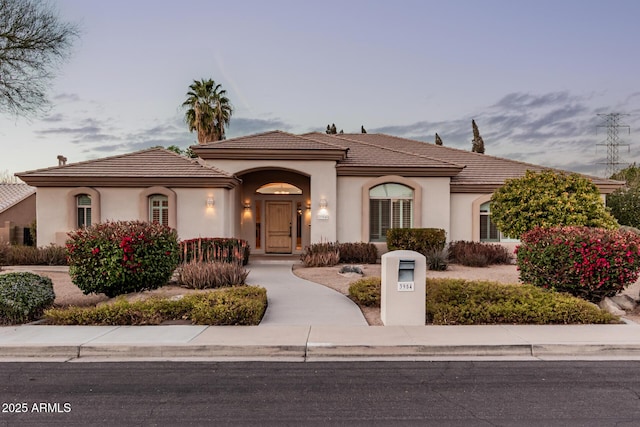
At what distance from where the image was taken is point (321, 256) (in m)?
15.3

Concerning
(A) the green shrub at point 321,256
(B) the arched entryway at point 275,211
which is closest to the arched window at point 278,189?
(B) the arched entryway at point 275,211

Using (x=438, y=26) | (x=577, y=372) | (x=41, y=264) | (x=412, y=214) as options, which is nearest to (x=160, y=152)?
(x=41, y=264)

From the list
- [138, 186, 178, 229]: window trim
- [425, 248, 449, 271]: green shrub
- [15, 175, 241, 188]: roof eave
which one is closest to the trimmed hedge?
[15, 175, 241, 188]: roof eave

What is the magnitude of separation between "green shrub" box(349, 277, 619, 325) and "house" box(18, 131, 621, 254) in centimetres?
912

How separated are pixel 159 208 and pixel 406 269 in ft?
40.4

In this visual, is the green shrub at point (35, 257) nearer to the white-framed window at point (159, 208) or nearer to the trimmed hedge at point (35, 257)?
the trimmed hedge at point (35, 257)

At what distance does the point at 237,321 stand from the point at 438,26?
1455cm

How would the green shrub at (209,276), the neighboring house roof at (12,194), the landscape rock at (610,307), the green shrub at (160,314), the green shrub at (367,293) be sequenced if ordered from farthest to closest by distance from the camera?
the neighboring house roof at (12,194) → the green shrub at (209,276) → the green shrub at (367,293) → the landscape rock at (610,307) → the green shrub at (160,314)

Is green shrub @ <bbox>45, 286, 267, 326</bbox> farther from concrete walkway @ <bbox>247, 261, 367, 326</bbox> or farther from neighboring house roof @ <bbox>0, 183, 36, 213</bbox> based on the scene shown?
neighboring house roof @ <bbox>0, 183, 36, 213</bbox>

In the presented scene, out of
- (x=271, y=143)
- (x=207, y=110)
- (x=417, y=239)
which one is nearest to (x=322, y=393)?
(x=417, y=239)

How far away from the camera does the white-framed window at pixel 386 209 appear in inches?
707

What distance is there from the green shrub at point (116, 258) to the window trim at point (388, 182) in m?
9.58

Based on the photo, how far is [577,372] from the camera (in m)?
5.62

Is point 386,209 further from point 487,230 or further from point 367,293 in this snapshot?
point 367,293
